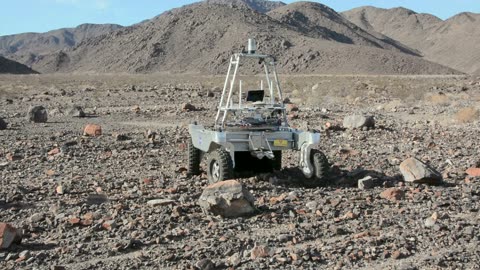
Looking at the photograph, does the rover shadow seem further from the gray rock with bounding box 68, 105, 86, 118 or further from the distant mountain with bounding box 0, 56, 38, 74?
the distant mountain with bounding box 0, 56, 38, 74

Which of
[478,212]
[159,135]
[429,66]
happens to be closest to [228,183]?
[478,212]

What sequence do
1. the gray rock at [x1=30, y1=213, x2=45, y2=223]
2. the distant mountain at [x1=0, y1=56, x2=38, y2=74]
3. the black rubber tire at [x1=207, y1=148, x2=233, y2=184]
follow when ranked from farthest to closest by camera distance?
the distant mountain at [x1=0, y1=56, x2=38, y2=74] < the black rubber tire at [x1=207, y1=148, x2=233, y2=184] < the gray rock at [x1=30, y1=213, x2=45, y2=223]

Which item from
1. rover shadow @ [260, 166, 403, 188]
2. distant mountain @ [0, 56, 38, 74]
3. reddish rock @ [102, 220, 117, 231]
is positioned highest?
distant mountain @ [0, 56, 38, 74]

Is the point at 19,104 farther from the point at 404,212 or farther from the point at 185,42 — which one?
the point at 185,42

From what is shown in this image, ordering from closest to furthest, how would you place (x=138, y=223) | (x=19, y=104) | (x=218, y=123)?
(x=138, y=223), (x=218, y=123), (x=19, y=104)

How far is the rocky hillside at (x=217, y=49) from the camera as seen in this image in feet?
344

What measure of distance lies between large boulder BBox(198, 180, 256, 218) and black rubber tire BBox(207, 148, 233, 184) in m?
1.34

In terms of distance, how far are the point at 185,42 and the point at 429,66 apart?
4258 centimetres

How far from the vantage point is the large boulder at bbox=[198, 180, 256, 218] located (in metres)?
8.00

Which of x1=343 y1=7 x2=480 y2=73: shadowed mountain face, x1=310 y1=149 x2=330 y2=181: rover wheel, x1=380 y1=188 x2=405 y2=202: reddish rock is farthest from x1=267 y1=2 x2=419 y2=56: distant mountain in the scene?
x1=380 y1=188 x2=405 y2=202: reddish rock

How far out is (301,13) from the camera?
143m

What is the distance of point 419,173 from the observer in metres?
9.86

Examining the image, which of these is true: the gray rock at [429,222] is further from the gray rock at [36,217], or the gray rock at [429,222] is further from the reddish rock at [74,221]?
the gray rock at [36,217]

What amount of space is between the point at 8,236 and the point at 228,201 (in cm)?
252
